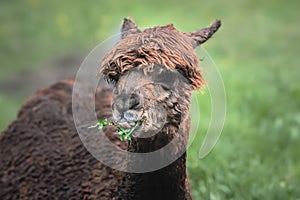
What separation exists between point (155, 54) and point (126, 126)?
1.61ft

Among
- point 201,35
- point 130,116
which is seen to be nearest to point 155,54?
point 130,116

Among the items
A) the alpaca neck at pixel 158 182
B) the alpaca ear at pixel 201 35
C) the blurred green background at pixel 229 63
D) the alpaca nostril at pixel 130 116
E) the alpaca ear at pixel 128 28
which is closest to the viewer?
the alpaca nostril at pixel 130 116

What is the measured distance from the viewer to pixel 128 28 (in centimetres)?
497

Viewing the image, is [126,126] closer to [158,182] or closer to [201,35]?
[158,182]

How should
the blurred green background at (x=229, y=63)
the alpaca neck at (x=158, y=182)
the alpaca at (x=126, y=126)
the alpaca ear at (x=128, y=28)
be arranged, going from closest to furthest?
1. the alpaca at (x=126, y=126)
2. the alpaca neck at (x=158, y=182)
3. the alpaca ear at (x=128, y=28)
4. the blurred green background at (x=229, y=63)

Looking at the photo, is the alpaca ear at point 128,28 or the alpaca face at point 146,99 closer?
the alpaca face at point 146,99

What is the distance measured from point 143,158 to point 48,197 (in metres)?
1.44

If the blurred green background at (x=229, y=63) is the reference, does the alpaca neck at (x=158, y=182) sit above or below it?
below

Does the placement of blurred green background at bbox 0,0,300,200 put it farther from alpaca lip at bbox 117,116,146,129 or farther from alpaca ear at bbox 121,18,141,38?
alpaca lip at bbox 117,116,146,129

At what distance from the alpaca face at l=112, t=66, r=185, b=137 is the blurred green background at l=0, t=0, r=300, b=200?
240 centimetres

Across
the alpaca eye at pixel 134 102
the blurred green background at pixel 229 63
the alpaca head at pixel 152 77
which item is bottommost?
the alpaca eye at pixel 134 102

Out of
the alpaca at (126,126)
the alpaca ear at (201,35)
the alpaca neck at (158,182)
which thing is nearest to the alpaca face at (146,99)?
the alpaca at (126,126)

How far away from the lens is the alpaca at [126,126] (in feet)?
13.5

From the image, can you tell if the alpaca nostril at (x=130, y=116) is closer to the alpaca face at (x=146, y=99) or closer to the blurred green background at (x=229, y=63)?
the alpaca face at (x=146, y=99)
